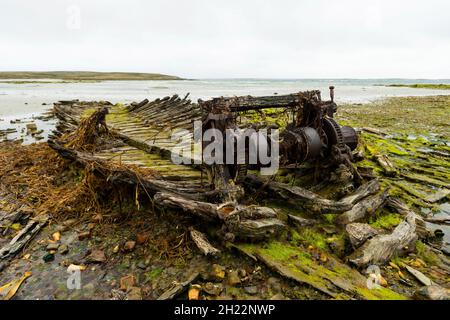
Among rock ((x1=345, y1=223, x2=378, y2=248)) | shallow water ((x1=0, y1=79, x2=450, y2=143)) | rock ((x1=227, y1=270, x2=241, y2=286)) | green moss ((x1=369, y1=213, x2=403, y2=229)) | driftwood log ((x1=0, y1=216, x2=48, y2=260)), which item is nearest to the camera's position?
rock ((x1=227, y1=270, x2=241, y2=286))

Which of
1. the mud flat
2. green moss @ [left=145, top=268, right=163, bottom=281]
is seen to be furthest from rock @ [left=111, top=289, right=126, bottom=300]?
green moss @ [left=145, top=268, right=163, bottom=281]

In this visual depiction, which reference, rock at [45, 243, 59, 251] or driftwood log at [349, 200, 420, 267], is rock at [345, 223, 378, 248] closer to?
driftwood log at [349, 200, 420, 267]

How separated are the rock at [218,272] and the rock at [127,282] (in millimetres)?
1297

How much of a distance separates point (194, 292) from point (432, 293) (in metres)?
3.48

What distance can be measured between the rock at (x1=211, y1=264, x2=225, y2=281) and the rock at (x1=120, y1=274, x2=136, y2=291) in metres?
1.30

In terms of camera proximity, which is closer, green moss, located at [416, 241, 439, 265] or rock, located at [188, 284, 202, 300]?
rock, located at [188, 284, 202, 300]

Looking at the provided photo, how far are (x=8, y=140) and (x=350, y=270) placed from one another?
1703 centimetres

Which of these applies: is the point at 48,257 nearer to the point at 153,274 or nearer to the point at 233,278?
the point at 153,274

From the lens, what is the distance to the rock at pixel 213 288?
15.2ft

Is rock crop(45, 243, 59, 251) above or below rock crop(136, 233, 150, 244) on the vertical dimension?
below

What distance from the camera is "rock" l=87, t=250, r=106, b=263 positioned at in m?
5.51

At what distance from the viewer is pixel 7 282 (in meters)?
5.13

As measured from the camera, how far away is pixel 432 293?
174 inches
